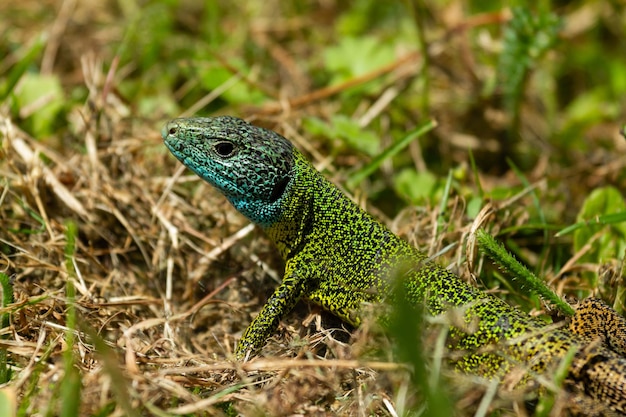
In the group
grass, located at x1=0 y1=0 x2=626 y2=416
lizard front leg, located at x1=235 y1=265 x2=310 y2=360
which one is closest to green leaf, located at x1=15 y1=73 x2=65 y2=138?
grass, located at x1=0 y1=0 x2=626 y2=416

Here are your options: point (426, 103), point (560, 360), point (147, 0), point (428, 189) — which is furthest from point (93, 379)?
point (147, 0)

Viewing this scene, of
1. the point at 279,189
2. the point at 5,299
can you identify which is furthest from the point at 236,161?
the point at 5,299

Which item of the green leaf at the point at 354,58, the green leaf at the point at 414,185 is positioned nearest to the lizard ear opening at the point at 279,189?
the green leaf at the point at 414,185

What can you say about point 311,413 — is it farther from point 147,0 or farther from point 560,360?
point 147,0

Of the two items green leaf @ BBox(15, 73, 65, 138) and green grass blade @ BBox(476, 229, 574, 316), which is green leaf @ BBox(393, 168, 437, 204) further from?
green leaf @ BBox(15, 73, 65, 138)

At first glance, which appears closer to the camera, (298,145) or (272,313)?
(272,313)

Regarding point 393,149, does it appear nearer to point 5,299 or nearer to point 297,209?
point 297,209
